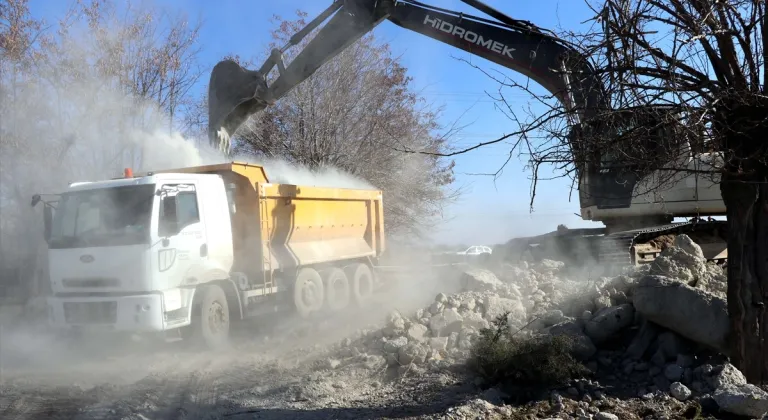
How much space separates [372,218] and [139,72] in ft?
21.5

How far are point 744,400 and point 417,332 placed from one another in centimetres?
443

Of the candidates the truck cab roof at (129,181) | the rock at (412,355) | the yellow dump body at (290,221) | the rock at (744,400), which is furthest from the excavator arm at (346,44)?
the rock at (744,400)

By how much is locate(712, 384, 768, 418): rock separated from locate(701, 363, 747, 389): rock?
14cm

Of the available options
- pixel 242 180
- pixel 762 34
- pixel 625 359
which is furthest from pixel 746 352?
pixel 242 180

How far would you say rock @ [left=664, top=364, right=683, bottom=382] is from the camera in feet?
22.1

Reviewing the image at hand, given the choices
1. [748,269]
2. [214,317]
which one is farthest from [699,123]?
[214,317]

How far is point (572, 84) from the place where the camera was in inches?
249

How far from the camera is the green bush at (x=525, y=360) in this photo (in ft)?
21.7

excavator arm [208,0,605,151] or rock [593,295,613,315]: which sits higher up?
excavator arm [208,0,605,151]

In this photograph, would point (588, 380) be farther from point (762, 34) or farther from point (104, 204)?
point (104, 204)

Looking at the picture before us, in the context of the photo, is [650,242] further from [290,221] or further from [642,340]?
[290,221]

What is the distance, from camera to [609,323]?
778cm

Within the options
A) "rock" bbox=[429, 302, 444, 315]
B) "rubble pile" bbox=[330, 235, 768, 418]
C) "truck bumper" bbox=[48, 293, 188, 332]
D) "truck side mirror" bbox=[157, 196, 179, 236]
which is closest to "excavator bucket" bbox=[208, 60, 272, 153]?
"truck side mirror" bbox=[157, 196, 179, 236]

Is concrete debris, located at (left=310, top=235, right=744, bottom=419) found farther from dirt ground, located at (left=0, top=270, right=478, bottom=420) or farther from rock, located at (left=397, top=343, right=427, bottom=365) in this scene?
dirt ground, located at (left=0, top=270, right=478, bottom=420)
